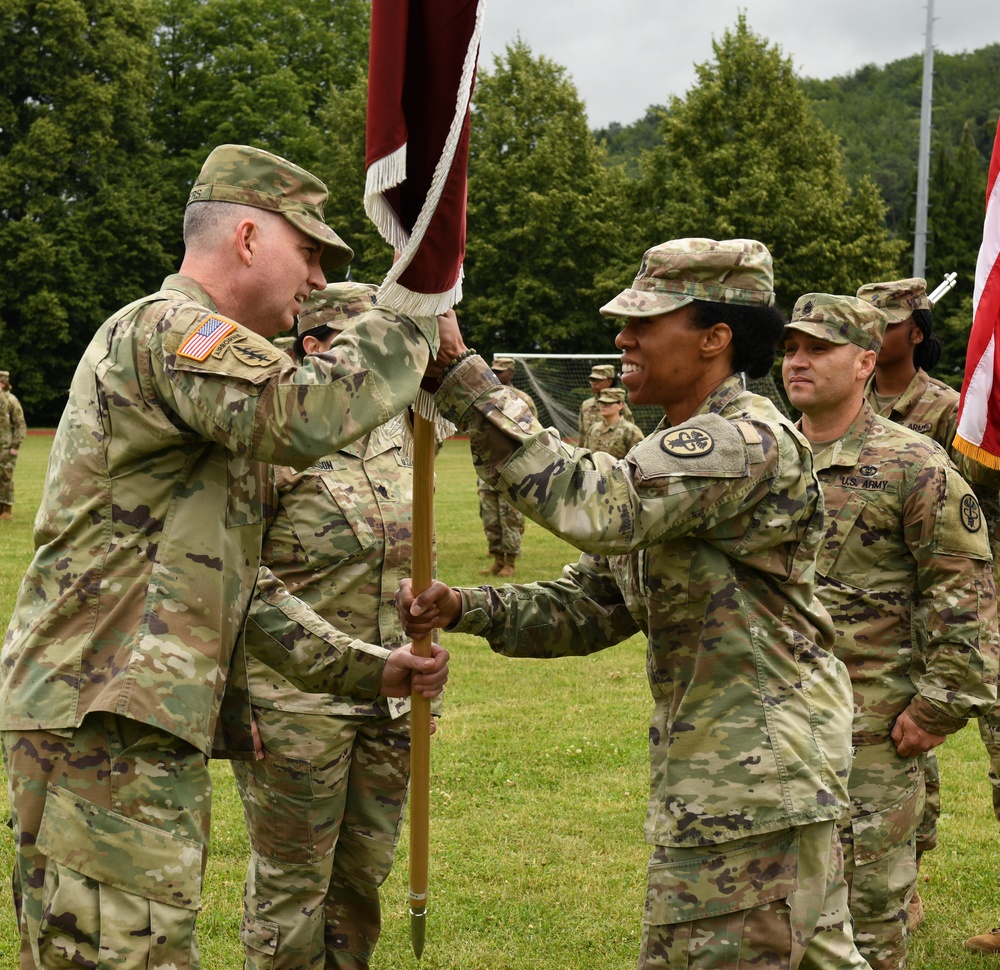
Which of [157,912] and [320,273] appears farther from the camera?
[320,273]

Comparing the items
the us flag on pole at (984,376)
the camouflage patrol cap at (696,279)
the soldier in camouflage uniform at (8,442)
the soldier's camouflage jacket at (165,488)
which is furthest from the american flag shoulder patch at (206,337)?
the soldier in camouflage uniform at (8,442)

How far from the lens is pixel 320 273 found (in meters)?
3.44

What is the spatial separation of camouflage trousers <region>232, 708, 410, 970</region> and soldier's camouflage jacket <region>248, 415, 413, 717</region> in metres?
0.08

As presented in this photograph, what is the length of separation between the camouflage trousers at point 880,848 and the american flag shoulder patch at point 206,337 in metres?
3.10

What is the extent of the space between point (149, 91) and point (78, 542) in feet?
168

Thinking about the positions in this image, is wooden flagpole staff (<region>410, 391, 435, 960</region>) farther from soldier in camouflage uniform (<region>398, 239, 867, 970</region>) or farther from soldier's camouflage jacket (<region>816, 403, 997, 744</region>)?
soldier's camouflage jacket (<region>816, 403, 997, 744</region>)

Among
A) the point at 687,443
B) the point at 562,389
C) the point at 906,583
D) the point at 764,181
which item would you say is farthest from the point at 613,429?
the point at 764,181

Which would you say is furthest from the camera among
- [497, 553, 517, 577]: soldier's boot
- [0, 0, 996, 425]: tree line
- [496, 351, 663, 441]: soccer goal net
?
[0, 0, 996, 425]: tree line

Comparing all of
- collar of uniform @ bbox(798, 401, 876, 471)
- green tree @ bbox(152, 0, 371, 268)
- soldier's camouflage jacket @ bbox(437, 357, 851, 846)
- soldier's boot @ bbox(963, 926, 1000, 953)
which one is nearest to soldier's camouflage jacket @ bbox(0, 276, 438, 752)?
soldier's camouflage jacket @ bbox(437, 357, 851, 846)

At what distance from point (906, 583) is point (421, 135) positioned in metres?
2.88

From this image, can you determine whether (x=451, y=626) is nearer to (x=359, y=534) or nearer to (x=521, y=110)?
(x=359, y=534)

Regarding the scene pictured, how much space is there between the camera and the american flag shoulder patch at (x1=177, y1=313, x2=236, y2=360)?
9.32 ft

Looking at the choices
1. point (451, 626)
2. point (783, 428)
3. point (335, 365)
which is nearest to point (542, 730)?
point (451, 626)

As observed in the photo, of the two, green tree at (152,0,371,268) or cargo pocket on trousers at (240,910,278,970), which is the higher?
green tree at (152,0,371,268)
